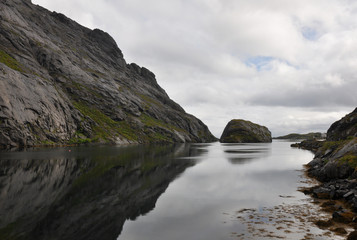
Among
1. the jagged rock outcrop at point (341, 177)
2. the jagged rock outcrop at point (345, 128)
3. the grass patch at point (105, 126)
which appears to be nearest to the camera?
the jagged rock outcrop at point (341, 177)

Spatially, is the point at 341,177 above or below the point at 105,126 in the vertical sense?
below

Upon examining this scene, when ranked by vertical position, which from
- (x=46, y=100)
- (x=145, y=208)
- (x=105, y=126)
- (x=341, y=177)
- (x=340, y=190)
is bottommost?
(x=145, y=208)

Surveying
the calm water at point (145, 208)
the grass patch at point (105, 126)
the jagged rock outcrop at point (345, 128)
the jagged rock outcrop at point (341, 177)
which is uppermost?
the grass patch at point (105, 126)

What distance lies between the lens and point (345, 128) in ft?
244

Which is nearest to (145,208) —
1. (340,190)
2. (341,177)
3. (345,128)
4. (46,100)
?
(340,190)

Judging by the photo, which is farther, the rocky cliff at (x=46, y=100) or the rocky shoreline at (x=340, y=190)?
the rocky cliff at (x=46, y=100)

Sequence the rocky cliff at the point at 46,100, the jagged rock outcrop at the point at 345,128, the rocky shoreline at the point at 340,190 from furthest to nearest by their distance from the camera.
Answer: the rocky cliff at the point at 46,100, the jagged rock outcrop at the point at 345,128, the rocky shoreline at the point at 340,190

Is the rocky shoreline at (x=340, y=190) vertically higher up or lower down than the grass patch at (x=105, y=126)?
lower down

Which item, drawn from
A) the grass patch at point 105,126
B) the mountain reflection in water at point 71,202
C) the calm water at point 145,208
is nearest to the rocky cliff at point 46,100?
the grass patch at point 105,126

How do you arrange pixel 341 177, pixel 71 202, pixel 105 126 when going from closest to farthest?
pixel 71 202
pixel 341 177
pixel 105 126

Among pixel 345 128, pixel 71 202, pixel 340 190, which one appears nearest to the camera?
pixel 71 202

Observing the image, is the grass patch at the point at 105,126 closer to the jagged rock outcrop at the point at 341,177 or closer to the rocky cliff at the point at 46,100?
the rocky cliff at the point at 46,100

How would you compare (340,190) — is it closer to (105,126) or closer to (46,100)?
(46,100)

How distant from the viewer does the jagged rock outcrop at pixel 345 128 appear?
6925 centimetres
